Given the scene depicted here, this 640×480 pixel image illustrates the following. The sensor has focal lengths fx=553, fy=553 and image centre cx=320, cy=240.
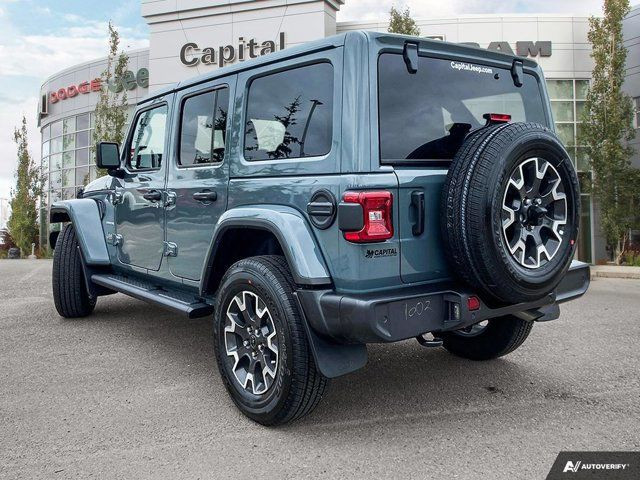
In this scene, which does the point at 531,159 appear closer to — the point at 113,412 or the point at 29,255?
the point at 113,412

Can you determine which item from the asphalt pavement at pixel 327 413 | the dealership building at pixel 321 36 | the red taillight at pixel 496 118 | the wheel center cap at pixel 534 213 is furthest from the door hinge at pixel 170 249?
the dealership building at pixel 321 36

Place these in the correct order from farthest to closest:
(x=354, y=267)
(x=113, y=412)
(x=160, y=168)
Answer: (x=160, y=168) → (x=113, y=412) → (x=354, y=267)

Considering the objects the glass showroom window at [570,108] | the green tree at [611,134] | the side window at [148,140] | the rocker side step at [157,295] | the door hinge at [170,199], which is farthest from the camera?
the glass showroom window at [570,108]

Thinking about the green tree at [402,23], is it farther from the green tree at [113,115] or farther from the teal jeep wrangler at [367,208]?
the teal jeep wrangler at [367,208]

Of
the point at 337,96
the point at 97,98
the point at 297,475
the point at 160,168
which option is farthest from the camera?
the point at 97,98

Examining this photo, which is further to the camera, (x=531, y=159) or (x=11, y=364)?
(x=11, y=364)

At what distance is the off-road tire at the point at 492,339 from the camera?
3.86 metres

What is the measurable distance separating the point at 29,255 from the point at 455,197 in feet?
77.6

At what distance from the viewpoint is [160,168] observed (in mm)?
4262

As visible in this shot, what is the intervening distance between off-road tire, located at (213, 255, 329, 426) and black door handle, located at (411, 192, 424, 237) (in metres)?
0.69

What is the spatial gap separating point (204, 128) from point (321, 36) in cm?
1496

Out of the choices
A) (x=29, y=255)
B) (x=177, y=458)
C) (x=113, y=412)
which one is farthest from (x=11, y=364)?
(x=29, y=255)

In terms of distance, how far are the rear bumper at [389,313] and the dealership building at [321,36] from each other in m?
15.0

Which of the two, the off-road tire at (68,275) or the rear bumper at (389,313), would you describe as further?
the off-road tire at (68,275)
